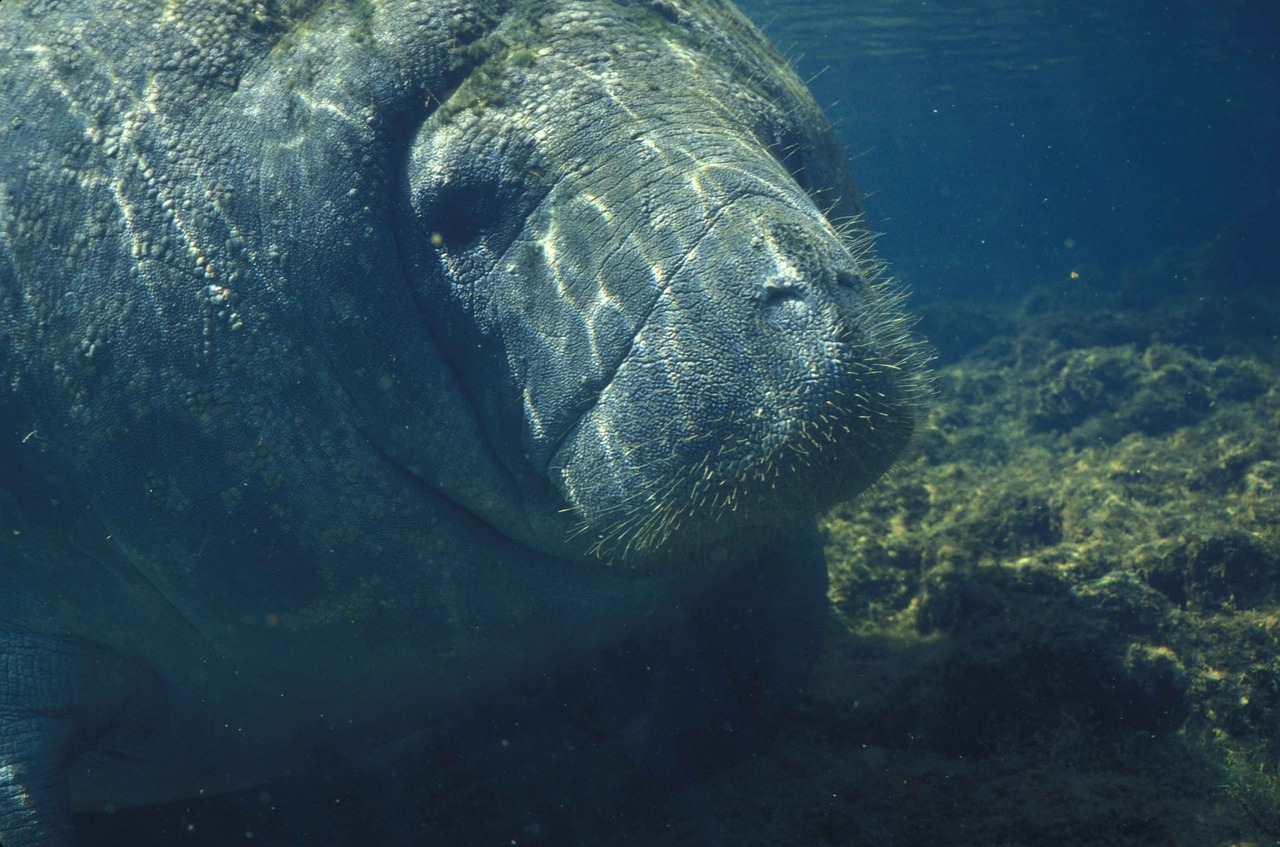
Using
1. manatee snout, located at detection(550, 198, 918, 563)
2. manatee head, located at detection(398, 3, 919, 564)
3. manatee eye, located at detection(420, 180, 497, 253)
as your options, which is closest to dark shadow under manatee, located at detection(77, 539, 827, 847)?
manatee head, located at detection(398, 3, 919, 564)

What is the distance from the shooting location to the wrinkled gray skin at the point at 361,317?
93.7 inches

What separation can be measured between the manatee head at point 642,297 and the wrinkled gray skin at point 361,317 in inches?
0.5

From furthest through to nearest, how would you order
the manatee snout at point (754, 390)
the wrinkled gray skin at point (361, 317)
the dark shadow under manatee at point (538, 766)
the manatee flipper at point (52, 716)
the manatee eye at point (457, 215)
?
the dark shadow under manatee at point (538, 766), the manatee flipper at point (52, 716), the manatee eye at point (457, 215), the wrinkled gray skin at point (361, 317), the manatee snout at point (754, 390)

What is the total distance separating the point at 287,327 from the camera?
268cm

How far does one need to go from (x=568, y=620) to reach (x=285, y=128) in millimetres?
2112

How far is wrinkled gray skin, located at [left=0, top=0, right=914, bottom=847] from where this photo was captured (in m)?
2.38

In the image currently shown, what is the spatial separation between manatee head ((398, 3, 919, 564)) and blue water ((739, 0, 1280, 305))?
8.96 ft

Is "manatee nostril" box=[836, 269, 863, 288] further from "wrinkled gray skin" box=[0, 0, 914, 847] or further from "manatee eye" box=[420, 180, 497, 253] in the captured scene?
"manatee eye" box=[420, 180, 497, 253]

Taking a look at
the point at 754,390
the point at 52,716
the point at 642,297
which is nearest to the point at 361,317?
the point at 642,297

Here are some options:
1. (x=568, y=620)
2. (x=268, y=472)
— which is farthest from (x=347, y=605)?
(x=568, y=620)

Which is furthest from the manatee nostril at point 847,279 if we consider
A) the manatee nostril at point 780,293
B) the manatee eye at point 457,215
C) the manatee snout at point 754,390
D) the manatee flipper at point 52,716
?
the manatee flipper at point 52,716

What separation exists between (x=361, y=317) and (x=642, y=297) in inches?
41.0

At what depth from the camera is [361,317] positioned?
8.86ft

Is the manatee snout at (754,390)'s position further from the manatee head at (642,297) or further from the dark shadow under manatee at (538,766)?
the dark shadow under manatee at (538,766)
